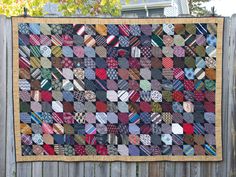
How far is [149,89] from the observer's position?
3.87m

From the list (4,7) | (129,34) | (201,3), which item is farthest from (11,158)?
(201,3)

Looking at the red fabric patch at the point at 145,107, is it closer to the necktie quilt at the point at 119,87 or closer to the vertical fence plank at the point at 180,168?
the necktie quilt at the point at 119,87

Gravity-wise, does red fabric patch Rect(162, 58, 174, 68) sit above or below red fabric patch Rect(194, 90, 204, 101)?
above

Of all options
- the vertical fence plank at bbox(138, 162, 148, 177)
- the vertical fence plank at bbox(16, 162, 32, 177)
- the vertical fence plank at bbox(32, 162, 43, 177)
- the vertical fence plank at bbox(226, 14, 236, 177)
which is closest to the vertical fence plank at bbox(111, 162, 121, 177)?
the vertical fence plank at bbox(138, 162, 148, 177)

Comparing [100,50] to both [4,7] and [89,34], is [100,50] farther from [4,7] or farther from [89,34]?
[4,7]

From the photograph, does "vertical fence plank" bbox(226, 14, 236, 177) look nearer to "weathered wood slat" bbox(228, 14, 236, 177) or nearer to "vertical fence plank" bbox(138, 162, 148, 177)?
"weathered wood slat" bbox(228, 14, 236, 177)

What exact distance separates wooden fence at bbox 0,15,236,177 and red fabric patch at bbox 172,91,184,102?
0.39 meters

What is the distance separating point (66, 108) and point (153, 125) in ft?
2.63

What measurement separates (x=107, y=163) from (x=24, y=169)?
0.77 metres

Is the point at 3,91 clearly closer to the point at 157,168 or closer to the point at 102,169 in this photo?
the point at 102,169

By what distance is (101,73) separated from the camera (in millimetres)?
3871

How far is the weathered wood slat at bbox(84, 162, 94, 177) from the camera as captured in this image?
3.96m

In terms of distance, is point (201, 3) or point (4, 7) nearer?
point (4, 7)

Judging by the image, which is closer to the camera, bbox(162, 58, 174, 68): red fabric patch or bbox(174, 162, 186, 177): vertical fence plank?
bbox(162, 58, 174, 68): red fabric patch
